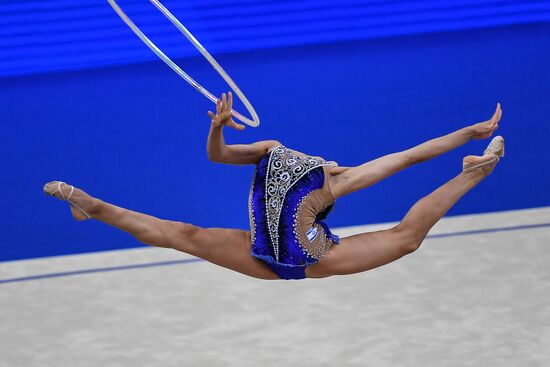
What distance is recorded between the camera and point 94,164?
260 inches

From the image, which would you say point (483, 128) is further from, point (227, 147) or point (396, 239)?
point (227, 147)

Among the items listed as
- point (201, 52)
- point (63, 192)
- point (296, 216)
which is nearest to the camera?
point (63, 192)

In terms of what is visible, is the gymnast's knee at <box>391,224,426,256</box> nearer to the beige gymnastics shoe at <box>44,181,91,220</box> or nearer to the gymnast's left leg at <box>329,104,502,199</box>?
the gymnast's left leg at <box>329,104,502,199</box>

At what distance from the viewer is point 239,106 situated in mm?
6445

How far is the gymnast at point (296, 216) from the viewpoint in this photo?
4.36m

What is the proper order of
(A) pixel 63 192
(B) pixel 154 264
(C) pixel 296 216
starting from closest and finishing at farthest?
(A) pixel 63 192, (C) pixel 296 216, (B) pixel 154 264

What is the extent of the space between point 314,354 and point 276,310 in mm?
506

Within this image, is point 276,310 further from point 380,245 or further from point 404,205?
point 380,245

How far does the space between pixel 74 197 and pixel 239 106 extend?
91.1 inches

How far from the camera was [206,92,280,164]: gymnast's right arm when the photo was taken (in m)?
4.18

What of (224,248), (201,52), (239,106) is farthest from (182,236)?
(239,106)

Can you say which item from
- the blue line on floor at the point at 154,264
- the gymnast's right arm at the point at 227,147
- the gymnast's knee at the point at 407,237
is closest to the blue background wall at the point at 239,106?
the blue line on floor at the point at 154,264

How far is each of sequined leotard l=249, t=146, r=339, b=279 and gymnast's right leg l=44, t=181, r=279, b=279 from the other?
68 millimetres

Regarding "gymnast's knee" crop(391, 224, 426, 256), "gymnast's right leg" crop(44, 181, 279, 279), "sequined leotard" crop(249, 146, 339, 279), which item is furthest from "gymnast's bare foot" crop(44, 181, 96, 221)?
"gymnast's knee" crop(391, 224, 426, 256)
